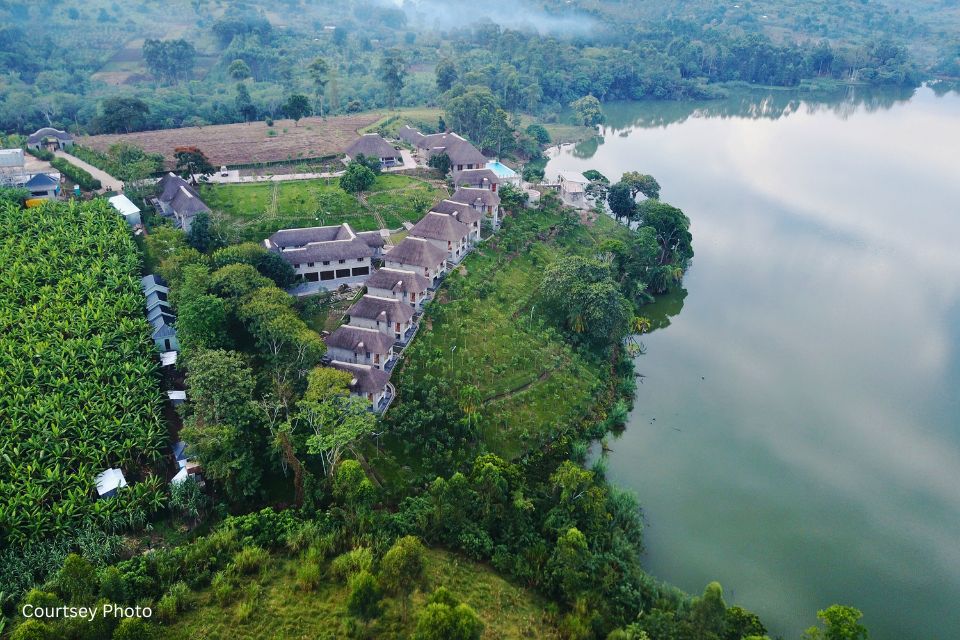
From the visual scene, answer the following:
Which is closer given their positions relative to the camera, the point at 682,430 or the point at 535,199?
the point at 682,430

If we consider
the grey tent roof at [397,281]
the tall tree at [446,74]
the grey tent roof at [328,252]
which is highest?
the tall tree at [446,74]

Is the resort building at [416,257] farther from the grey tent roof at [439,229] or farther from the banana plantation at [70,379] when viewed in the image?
the banana plantation at [70,379]

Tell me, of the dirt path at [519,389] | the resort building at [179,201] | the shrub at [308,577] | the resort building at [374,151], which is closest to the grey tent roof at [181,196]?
the resort building at [179,201]

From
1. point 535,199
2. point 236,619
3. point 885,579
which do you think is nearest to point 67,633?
point 236,619

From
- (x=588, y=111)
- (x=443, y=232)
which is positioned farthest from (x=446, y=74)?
(x=443, y=232)

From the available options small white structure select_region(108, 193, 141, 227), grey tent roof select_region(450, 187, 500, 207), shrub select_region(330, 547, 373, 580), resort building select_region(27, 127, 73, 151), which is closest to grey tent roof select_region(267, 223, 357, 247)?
grey tent roof select_region(450, 187, 500, 207)

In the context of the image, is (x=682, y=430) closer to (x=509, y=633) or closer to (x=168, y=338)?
(x=509, y=633)
